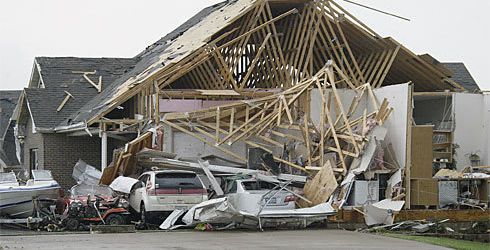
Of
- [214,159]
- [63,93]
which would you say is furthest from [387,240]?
[63,93]

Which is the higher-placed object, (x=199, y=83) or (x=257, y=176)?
(x=199, y=83)

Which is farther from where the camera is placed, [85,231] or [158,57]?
[158,57]

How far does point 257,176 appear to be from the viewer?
83.6ft

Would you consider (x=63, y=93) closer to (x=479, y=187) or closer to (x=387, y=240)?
(x=479, y=187)

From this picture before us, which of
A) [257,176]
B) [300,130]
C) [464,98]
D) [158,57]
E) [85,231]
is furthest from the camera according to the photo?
[158,57]

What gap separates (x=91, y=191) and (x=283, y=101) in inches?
259

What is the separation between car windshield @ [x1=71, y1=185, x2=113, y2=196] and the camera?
2656 cm

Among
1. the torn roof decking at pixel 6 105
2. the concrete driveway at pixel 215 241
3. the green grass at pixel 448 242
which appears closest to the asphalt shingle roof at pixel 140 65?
the torn roof decking at pixel 6 105

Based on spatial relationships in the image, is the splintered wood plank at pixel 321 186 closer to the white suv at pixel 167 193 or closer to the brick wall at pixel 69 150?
the white suv at pixel 167 193

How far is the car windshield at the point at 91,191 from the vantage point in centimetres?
2656

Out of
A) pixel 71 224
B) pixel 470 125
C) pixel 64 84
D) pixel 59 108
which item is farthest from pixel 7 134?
pixel 470 125

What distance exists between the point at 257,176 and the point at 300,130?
111 inches

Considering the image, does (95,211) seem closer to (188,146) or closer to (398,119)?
(188,146)

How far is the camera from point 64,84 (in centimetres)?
3800
